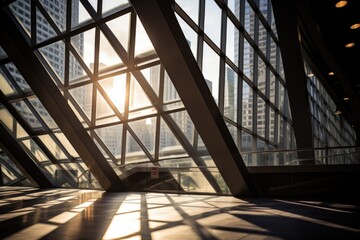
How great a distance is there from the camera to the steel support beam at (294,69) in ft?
51.2

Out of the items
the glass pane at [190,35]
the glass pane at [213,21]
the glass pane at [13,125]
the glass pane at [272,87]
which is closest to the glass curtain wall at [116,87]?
the glass pane at [190,35]

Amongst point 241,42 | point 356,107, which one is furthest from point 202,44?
point 356,107

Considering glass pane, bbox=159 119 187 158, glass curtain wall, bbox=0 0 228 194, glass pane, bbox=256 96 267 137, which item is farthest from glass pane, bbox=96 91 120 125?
glass pane, bbox=256 96 267 137

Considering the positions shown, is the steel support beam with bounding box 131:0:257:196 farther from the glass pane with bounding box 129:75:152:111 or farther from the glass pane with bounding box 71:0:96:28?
the glass pane with bounding box 71:0:96:28

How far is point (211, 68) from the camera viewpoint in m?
15.1

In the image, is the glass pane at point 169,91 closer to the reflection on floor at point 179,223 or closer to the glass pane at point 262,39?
the reflection on floor at point 179,223

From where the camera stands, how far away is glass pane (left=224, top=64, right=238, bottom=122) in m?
16.3

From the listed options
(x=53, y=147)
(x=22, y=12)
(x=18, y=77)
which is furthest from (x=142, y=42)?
(x=53, y=147)

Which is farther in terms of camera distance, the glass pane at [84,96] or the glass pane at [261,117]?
the glass pane at [261,117]

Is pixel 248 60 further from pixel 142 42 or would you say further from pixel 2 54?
pixel 2 54

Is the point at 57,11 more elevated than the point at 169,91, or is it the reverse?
the point at 57,11

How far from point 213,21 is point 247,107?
577 centimetres

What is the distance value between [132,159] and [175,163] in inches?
112

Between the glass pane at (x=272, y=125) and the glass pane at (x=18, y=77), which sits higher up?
the glass pane at (x=18, y=77)
